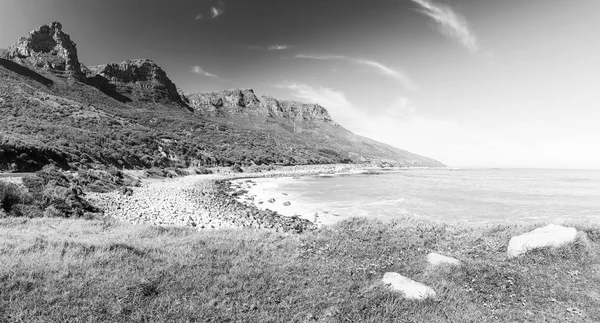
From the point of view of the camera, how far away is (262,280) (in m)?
6.10

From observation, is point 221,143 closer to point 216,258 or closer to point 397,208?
point 397,208

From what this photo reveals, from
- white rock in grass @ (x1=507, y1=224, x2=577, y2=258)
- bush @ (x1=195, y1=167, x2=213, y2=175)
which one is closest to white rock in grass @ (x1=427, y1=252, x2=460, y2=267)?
white rock in grass @ (x1=507, y1=224, x2=577, y2=258)

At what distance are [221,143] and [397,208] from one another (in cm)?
7559

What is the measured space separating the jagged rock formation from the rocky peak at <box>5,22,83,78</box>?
876 centimetres

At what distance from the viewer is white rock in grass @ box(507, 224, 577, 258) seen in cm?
927

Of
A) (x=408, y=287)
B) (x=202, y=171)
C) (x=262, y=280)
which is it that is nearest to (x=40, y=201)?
(x=262, y=280)

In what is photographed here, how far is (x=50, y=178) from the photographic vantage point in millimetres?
19203

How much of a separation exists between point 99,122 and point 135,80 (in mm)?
103211

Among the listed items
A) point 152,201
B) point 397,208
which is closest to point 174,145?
point 152,201

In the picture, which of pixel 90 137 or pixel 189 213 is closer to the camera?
pixel 189 213

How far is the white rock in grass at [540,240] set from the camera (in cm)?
927

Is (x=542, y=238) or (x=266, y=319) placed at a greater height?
(x=542, y=238)

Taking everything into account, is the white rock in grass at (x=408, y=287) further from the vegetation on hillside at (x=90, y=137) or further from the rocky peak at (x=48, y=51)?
the rocky peak at (x=48, y=51)

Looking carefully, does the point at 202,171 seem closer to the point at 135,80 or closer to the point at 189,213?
the point at 189,213
